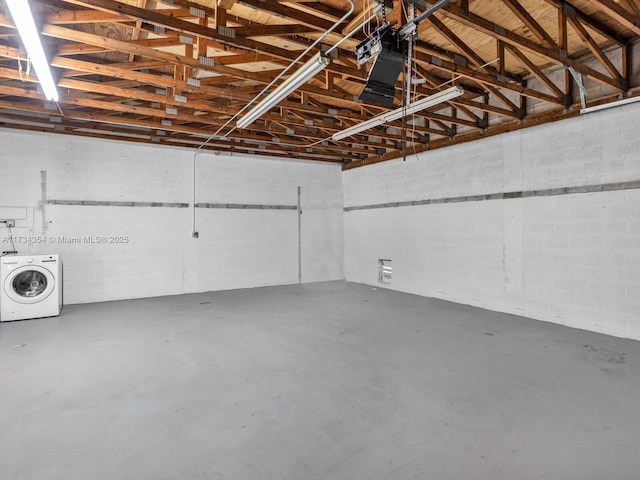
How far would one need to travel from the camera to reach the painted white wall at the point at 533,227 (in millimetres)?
4242

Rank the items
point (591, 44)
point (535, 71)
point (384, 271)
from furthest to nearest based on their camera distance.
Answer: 1. point (384, 271)
2. point (535, 71)
3. point (591, 44)

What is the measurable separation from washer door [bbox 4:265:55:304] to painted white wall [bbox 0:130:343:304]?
2.91 ft

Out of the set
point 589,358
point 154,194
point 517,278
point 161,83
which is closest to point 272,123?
point 161,83

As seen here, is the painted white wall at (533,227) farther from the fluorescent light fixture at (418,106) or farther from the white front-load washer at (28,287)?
the white front-load washer at (28,287)

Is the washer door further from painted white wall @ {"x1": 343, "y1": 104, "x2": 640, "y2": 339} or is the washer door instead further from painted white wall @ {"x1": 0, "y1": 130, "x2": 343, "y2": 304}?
painted white wall @ {"x1": 343, "y1": 104, "x2": 640, "y2": 339}

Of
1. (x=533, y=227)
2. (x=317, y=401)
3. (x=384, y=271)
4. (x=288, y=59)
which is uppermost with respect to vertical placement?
(x=288, y=59)

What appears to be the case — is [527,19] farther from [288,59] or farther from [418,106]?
[288,59]

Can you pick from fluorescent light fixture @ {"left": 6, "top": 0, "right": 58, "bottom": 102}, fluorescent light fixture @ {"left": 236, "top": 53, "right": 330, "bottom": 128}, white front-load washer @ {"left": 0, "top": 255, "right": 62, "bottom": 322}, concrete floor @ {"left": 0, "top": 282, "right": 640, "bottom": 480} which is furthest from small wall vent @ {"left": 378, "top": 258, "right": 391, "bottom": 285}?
fluorescent light fixture @ {"left": 6, "top": 0, "right": 58, "bottom": 102}

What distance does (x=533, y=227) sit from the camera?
5098 mm

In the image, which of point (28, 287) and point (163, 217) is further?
point (163, 217)

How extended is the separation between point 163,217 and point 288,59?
4.74m

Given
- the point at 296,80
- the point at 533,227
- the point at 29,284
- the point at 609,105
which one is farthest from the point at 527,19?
the point at 29,284

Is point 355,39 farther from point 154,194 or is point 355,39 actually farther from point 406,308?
point 154,194

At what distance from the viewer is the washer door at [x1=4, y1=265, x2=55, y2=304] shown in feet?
16.4
